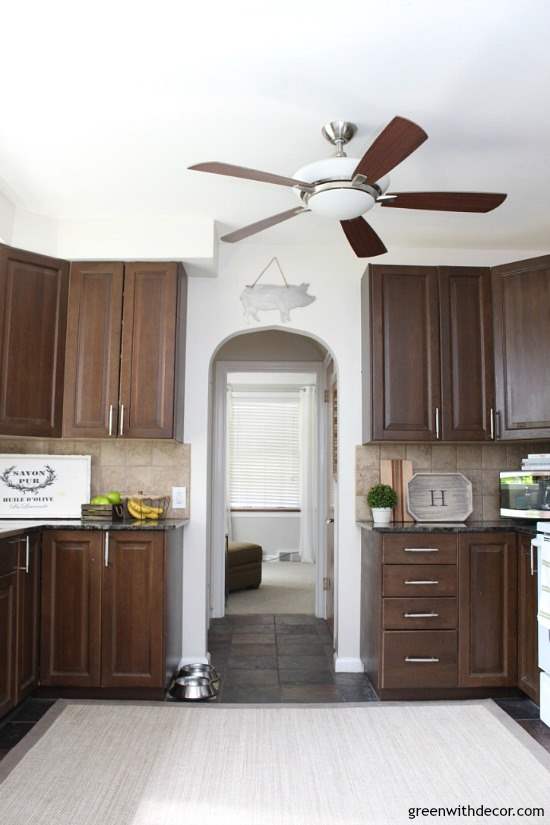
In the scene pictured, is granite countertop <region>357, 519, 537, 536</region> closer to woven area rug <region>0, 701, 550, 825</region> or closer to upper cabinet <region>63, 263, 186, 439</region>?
woven area rug <region>0, 701, 550, 825</region>

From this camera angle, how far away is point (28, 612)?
11.0 feet

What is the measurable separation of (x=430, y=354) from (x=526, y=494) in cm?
96

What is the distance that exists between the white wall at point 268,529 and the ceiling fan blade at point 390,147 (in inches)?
255

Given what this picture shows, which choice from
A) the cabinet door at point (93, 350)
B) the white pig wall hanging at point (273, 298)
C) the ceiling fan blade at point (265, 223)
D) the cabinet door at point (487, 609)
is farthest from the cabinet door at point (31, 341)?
the cabinet door at point (487, 609)

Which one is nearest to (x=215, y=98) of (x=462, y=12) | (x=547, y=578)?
(x=462, y=12)

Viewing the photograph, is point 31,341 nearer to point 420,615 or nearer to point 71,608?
point 71,608

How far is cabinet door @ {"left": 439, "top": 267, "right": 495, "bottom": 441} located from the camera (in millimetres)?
3855

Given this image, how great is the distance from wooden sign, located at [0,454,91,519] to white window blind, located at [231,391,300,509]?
15.0 ft

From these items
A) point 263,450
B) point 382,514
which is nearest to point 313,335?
point 382,514

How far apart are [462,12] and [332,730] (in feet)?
9.57

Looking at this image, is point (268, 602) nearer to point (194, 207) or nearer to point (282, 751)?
point (282, 751)

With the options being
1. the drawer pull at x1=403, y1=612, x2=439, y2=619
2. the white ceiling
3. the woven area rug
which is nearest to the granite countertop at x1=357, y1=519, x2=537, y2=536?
the drawer pull at x1=403, y1=612, x2=439, y2=619

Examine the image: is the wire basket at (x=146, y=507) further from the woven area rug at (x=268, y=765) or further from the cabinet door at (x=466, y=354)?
the cabinet door at (x=466, y=354)

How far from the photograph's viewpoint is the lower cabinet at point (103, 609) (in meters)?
3.44
